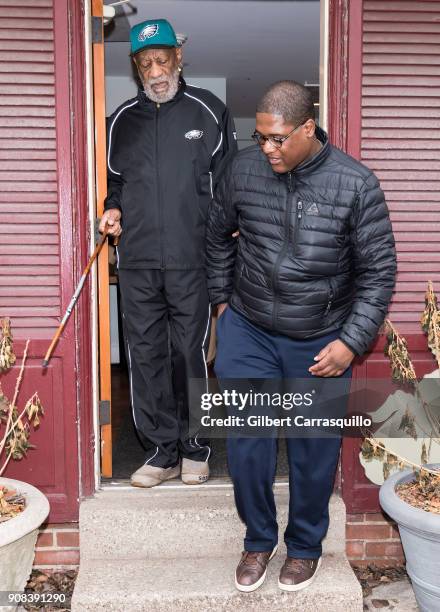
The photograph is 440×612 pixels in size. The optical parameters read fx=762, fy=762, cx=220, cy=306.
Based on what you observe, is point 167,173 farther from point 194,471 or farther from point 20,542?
point 20,542

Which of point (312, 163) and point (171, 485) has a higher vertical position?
point (312, 163)

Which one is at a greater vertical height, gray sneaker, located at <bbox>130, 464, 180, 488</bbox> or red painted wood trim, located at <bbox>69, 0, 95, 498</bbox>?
red painted wood trim, located at <bbox>69, 0, 95, 498</bbox>

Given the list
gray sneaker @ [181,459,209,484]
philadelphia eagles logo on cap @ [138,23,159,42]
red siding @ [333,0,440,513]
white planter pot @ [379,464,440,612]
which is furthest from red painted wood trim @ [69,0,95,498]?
white planter pot @ [379,464,440,612]

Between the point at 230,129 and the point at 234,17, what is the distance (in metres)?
2.42

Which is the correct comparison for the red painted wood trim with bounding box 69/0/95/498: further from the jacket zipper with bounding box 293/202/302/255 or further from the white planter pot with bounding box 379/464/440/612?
the white planter pot with bounding box 379/464/440/612

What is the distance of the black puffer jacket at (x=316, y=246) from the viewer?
234 centimetres

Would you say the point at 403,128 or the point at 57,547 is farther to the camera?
the point at 57,547

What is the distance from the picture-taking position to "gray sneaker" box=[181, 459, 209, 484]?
10.3 ft

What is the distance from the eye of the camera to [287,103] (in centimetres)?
224

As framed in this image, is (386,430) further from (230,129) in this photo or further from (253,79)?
(253,79)

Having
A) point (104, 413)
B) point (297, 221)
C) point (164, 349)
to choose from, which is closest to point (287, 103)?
point (297, 221)

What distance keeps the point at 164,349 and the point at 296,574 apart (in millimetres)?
1037

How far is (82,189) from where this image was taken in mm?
2916

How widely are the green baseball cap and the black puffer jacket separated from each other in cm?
67
